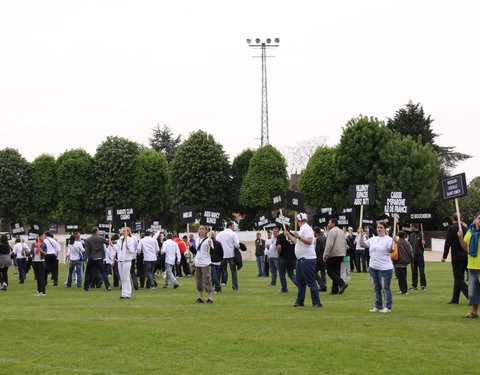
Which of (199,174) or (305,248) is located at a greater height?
(199,174)

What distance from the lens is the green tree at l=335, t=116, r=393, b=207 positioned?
74.2 m

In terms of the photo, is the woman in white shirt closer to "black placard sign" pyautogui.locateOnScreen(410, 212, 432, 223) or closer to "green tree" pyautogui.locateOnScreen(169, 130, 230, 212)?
"black placard sign" pyautogui.locateOnScreen(410, 212, 432, 223)

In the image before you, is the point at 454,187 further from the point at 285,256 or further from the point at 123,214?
the point at 123,214

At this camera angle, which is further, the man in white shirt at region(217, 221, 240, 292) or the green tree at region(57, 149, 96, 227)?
the green tree at region(57, 149, 96, 227)

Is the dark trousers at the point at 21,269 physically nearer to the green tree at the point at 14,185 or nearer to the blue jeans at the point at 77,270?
the blue jeans at the point at 77,270

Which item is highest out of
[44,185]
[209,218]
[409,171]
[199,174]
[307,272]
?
[199,174]

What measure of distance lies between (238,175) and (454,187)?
71.3 meters

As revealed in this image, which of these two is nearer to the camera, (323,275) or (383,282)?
(383,282)

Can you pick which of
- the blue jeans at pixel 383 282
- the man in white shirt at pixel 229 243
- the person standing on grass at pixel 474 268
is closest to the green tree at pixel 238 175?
the man in white shirt at pixel 229 243

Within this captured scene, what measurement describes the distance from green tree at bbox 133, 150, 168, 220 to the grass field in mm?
68824

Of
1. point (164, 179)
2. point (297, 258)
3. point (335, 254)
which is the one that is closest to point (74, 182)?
point (164, 179)

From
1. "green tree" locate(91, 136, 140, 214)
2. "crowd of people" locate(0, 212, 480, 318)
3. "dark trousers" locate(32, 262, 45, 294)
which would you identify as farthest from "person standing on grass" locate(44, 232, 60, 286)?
"green tree" locate(91, 136, 140, 214)

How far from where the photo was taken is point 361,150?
74.5m

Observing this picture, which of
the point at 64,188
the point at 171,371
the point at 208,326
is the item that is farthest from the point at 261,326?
the point at 64,188
